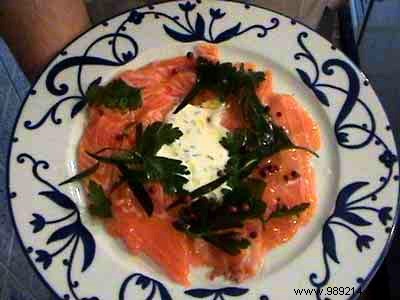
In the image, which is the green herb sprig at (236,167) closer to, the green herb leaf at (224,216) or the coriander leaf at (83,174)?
the green herb leaf at (224,216)

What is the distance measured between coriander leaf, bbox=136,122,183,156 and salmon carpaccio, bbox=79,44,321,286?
1.4 inches

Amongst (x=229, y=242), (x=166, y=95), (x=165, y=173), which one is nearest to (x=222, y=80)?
(x=166, y=95)

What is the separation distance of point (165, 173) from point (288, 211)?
23 cm

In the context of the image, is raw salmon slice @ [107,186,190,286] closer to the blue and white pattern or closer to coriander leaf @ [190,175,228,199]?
coriander leaf @ [190,175,228,199]

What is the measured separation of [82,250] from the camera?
3.19ft

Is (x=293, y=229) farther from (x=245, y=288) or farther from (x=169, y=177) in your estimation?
(x=169, y=177)

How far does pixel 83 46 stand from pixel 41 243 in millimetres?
415

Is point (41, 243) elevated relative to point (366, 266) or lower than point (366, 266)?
elevated

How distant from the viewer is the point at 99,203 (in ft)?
3.27

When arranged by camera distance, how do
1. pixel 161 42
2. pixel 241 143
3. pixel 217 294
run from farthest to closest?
pixel 161 42 → pixel 241 143 → pixel 217 294

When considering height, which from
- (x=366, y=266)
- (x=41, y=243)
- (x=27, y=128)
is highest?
(x=27, y=128)

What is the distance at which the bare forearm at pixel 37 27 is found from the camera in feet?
3.69

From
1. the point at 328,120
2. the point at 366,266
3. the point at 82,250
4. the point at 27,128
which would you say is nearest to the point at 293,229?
the point at 366,266

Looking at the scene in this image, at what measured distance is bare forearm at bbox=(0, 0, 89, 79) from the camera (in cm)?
112
